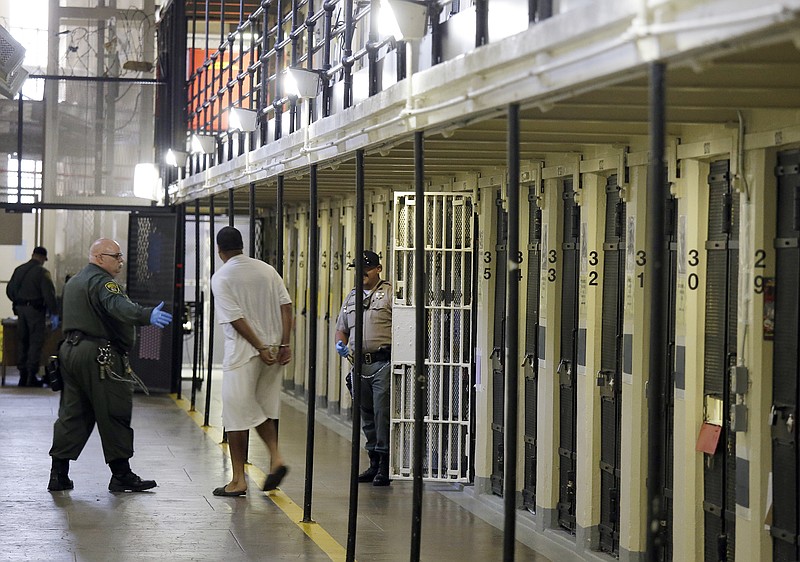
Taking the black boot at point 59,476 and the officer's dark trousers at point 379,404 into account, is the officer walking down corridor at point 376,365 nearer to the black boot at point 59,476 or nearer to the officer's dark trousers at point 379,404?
the officer's dark trousers at point 379,404

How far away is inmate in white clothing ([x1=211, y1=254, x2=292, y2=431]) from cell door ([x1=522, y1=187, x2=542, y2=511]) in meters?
1.67

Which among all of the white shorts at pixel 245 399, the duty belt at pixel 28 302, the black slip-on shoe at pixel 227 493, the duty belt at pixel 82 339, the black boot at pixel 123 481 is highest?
the duty belt at pixel 82 339

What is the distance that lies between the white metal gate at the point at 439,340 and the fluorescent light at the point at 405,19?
317cm

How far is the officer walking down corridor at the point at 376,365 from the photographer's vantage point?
968cm

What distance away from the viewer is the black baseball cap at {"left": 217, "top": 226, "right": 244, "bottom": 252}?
852 centimetres

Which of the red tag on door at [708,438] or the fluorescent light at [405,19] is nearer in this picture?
the red tag on door at [708,438]

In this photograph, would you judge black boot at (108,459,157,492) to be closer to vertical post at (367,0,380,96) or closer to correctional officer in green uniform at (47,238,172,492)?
correctional officer in green uniform at (47,238,172,492)

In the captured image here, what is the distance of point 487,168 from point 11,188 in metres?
8.55

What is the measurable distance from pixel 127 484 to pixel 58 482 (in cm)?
50

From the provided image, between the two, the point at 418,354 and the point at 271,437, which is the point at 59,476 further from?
the point at 418,354

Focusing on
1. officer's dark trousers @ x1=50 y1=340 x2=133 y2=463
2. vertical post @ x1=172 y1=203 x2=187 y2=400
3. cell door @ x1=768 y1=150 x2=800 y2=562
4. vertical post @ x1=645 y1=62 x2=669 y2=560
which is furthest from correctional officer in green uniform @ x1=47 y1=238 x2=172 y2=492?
vertical post @ x1=172 y1=203 x2=187 y2=400

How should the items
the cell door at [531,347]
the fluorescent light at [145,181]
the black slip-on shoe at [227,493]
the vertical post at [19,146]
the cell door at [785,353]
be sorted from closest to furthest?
the cell door at [785,353] → the cell door at [531,347] → the black slip-on shoe at [227,493] → the vertical post at [19,146] → the fluorescent light at [145,181]

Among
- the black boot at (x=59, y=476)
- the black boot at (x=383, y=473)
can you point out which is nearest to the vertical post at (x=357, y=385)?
the black boot at (x=383, y=473)

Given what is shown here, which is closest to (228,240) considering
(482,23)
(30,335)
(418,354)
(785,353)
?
(418,354)
